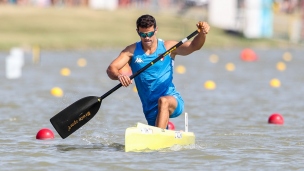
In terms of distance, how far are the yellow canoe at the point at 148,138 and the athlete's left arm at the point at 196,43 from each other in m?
1.13

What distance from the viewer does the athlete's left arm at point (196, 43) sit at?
428 inches

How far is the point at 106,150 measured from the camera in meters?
10.9

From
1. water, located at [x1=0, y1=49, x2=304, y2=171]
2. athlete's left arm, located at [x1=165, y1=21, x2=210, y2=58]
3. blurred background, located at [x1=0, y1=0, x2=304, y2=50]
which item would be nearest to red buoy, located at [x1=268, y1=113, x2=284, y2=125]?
water, located at [x1=0, y1=49, x2=304, y2=171]

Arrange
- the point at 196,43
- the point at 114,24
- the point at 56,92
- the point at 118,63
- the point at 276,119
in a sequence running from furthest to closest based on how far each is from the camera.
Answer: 1. the point at 114,24
2. the point at 56,92
3. the point at 276,119
4. the point at 196,43
5. the point at 118,63

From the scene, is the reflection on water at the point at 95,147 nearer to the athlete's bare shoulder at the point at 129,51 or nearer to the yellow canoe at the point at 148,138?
the yellow canoe at the point at 148,138

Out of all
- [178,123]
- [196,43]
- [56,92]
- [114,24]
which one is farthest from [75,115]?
[114,24]

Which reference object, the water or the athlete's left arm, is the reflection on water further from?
the athlete's left arm

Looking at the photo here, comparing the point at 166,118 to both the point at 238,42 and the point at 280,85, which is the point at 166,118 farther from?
the point at 238,42

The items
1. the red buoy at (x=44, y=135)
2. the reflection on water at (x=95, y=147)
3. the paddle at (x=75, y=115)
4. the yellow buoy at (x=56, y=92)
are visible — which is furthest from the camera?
the yellow buoy at (x=56, y=92)

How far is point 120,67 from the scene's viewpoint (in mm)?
10969

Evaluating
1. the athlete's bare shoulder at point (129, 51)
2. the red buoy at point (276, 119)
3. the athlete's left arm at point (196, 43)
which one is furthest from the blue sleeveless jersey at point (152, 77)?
the red buoy at point (276, 119)

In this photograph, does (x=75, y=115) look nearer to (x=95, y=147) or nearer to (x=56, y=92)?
(x=95, y=147)

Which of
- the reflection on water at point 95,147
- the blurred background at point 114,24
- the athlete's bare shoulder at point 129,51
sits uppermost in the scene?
the blurred background at point 114,24

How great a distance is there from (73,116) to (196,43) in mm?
1879
